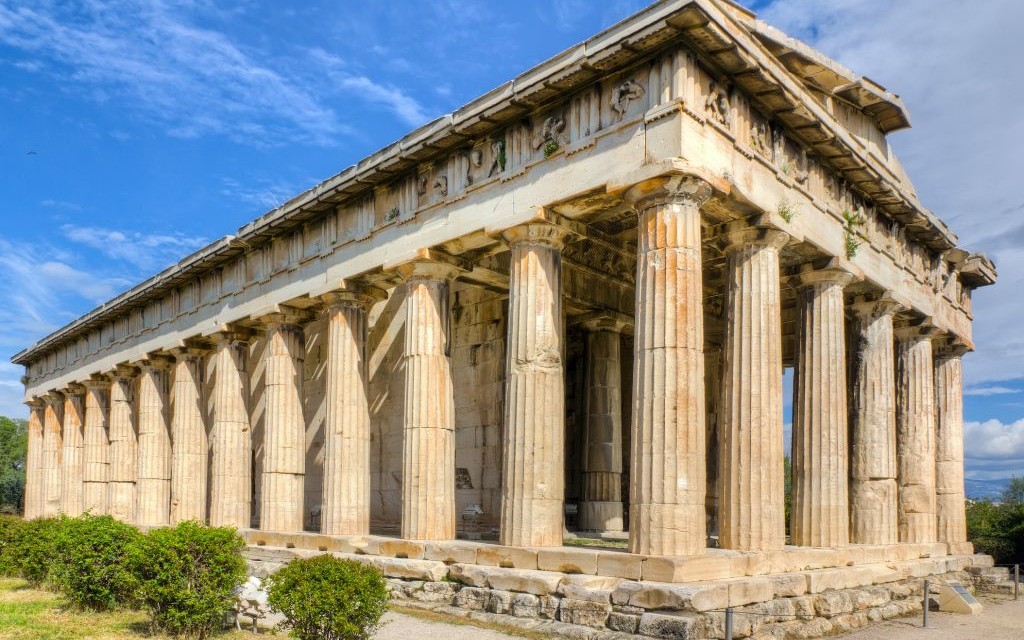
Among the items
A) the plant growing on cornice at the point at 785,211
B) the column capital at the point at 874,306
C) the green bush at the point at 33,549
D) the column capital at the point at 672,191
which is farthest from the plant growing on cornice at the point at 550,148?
the green bush at the point at 33,549

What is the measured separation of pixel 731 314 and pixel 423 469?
6.39m

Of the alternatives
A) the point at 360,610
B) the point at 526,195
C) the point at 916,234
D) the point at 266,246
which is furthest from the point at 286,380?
the point at 916,234

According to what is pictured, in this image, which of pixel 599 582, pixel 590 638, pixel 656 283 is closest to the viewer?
pixel 590 638

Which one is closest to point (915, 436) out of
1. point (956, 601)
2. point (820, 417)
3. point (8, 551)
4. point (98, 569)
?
point (956, 601)

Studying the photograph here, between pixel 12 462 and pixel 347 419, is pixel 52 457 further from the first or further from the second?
pixel 12 462

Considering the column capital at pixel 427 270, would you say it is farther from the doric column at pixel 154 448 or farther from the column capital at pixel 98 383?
the column capital at pixel 98 383

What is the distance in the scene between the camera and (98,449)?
35.1 meters

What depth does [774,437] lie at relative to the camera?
605 inches

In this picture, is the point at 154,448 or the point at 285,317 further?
the point at 154,448

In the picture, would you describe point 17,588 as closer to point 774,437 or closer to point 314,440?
point 314,440

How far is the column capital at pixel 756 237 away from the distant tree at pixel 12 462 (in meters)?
63.2

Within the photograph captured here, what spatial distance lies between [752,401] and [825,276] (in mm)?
4029

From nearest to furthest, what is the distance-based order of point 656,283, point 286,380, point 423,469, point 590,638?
point 590,638 < point 656,283 < point 423,469 < point 286,380

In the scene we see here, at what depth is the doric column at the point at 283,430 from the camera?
22047 mm
